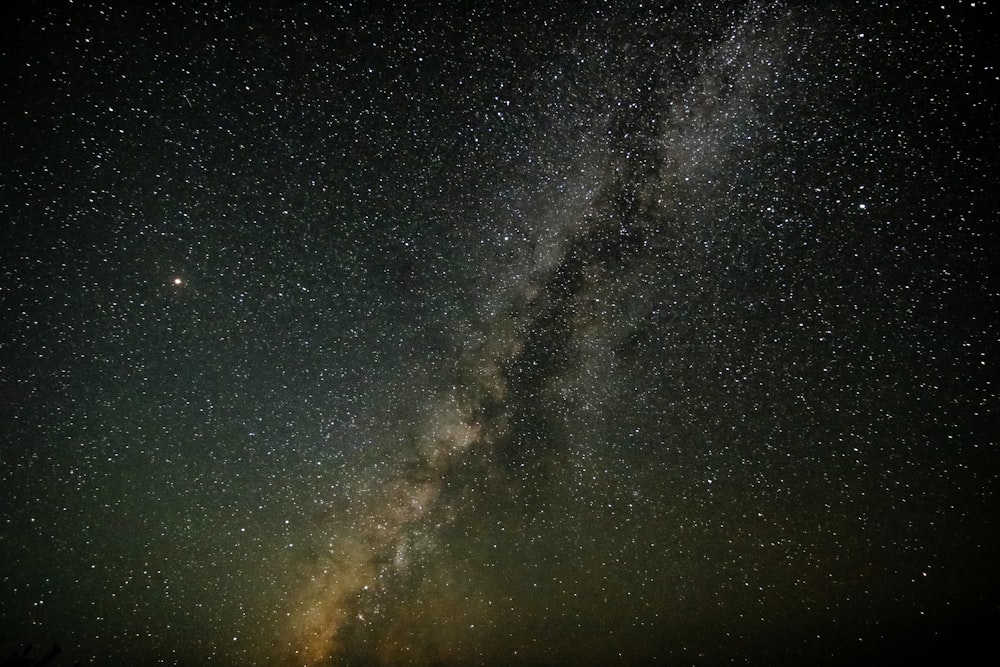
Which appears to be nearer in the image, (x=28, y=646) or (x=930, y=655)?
(x=28, y=646)

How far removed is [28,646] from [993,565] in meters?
46.5

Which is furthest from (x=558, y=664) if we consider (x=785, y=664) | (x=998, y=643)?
(x=998, y=643)

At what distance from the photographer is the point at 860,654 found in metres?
52.0

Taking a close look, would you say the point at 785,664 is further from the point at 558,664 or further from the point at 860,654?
the point at 558,664

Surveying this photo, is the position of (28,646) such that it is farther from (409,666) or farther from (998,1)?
(998,1)

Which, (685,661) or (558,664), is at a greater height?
(558,664)

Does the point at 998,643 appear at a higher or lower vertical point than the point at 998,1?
lower

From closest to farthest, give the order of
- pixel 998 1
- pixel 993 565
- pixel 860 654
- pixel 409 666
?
pixel 998 1 → pixel 409 666 → pixel 993 565 → pixel 860 654

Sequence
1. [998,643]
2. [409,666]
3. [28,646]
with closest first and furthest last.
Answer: [28,646]
[409,666]
[998,643]

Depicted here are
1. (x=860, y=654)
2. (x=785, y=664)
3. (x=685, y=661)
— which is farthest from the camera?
(x=860, y=654)

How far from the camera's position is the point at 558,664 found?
33594 millimetres

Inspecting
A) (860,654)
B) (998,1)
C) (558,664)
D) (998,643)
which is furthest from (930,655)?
(998,1)

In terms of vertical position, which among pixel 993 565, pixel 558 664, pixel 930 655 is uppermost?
pixel 558 664

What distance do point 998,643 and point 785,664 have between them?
1865 centimetres
